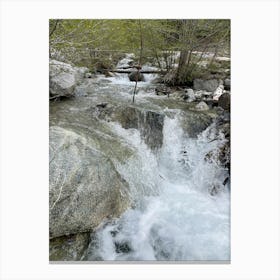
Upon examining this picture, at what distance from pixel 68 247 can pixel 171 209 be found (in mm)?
1059

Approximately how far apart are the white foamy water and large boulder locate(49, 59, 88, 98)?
97cm

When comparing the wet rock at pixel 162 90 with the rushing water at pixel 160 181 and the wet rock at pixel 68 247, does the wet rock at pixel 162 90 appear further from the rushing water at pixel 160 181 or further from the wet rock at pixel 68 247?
the wet rock at pixel 68 247

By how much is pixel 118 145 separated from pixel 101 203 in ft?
3.24

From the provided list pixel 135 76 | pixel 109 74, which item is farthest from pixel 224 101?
pixel 109 74

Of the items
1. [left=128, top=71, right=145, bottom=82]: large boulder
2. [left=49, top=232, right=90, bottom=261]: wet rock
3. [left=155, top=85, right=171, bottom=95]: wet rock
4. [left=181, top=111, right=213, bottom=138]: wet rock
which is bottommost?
[left=49, top=232, right=90, bottom=261]: wet rock

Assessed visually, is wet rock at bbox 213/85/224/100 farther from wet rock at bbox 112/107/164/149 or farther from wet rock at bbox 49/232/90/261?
wet rock at bbox 49/232/90/261

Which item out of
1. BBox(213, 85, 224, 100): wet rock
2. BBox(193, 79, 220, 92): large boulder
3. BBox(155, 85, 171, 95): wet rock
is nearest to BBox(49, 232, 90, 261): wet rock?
BBox(213, 85, 224, 100): wet rock

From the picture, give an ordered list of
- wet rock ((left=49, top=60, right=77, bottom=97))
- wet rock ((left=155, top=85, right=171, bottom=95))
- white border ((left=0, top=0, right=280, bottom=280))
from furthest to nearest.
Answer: wet rock ((left=155, top=85, right=171, bottom=95)) → wet rock ((left=49, top=60, right=77, bottom=97)) → white border ((left=0, top=0, right=280, bottom=280))

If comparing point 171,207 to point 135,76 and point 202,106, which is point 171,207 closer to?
point 202,106

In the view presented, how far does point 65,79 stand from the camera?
452cm

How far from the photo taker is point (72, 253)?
2.60 meters

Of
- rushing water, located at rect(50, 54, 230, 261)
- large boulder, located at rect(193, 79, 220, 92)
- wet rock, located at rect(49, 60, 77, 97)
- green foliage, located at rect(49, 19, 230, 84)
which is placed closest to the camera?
rushing water, located at rect(50, 54, 230, 261)

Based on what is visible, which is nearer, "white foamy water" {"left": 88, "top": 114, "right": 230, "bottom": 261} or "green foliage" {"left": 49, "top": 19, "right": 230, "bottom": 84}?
"white foamy water" {"left": 88, "top": 114, "right": 230, "bottom": 261}

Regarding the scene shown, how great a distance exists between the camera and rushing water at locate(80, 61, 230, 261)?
2.67 meters
